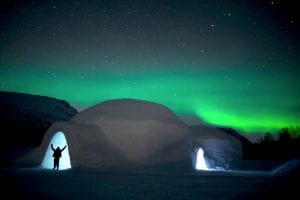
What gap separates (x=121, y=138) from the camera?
20266 millimetres

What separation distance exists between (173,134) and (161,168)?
2.57 m

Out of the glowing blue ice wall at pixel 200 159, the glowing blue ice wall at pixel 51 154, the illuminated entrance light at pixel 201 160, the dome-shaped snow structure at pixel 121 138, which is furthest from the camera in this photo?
the illuminated entrance light at pixel 201 160

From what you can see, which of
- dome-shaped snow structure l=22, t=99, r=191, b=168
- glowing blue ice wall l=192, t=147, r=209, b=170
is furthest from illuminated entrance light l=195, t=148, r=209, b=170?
dome-shaped snow structure l=22, t=99, r=191, b=168

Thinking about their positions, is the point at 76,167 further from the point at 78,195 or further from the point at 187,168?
the point at 78,195

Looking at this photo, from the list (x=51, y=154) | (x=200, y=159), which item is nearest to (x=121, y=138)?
(x=51, y=154)

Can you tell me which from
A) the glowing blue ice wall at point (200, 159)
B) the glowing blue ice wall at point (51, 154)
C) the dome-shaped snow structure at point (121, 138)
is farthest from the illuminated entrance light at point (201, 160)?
the glowing blue ice wall at point (51, 154)

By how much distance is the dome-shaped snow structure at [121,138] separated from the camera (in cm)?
1864

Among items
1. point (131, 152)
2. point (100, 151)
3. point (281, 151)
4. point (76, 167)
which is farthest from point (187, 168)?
point (281, 151)

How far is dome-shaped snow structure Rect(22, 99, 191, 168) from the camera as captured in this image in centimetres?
1864

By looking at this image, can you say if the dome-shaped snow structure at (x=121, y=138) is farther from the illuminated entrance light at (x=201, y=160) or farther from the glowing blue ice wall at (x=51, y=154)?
the illuminated entrance light at (x=201, y=160)

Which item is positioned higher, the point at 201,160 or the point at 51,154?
the point at 51,154

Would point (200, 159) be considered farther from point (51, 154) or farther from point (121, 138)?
point (51, 154)

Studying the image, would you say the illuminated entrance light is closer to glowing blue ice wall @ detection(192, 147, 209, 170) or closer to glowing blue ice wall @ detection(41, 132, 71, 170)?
glowing blue ice wall @ detection(192, 147, 209, 170)

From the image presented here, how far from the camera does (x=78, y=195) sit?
25.1 ft
